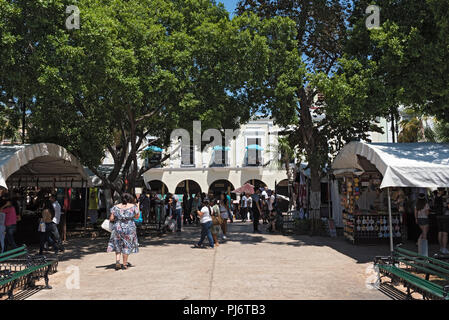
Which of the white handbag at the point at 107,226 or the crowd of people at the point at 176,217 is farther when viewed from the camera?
the white handbag at the point at 107,226

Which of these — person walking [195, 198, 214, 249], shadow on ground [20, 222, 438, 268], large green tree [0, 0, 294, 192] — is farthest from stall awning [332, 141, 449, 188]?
large green tree [0, 0, 294, 192]

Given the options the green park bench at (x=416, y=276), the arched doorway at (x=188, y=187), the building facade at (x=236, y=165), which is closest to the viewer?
the green park bench at (x=416, y=276)

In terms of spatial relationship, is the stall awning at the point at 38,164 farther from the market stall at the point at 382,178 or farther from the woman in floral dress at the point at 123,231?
the market stall at the point at 382,178

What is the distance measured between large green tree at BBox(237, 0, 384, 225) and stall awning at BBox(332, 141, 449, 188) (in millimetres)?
1785

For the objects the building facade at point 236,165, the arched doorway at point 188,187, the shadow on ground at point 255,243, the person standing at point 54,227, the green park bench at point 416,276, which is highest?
the building facade at point 236,165

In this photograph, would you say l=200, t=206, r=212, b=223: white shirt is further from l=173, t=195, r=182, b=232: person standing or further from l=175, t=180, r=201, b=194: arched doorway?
l=175, t=180, r=201, b=194: arched doorway

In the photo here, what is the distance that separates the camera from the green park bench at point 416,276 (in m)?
5.63

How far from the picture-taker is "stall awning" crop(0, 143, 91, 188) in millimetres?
10098

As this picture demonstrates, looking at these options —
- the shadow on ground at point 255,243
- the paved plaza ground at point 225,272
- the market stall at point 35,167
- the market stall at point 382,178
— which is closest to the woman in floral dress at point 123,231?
the paved plaza ground at point 225,272

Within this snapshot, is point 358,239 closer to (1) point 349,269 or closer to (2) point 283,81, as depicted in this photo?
(1) point 349,269

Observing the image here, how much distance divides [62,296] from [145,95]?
755cm

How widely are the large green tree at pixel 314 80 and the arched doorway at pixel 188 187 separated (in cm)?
1944

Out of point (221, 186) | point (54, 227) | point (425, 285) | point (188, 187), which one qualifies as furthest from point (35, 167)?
point (221, 186)
